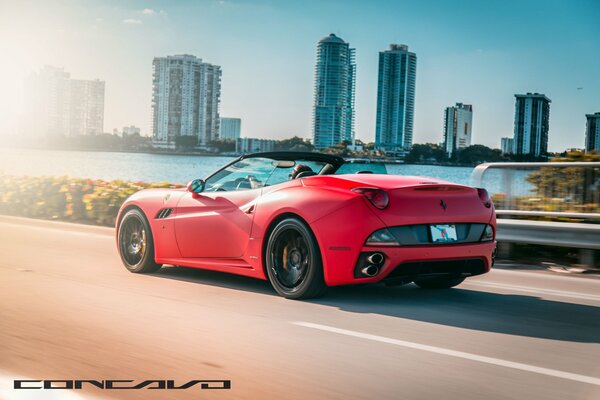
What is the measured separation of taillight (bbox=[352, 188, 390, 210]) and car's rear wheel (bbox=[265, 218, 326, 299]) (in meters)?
0.55

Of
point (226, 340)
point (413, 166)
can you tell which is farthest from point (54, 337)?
point (413, 166)

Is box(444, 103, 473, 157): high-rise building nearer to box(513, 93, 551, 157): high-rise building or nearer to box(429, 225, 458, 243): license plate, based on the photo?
box(513, 93, 551, 157): high-rise building

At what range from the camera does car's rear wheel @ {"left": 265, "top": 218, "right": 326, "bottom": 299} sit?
6.51 m

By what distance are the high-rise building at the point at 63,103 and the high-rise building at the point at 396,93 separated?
94.3 feet

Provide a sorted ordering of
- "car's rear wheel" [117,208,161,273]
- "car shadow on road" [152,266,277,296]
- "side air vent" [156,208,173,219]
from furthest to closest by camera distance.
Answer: "car's rear wheel" [117,208,161,273] → "side air vent" [156,208,173,219] → "car shadow on road" [152,266,277,296]

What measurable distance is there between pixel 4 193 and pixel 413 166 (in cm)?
2259

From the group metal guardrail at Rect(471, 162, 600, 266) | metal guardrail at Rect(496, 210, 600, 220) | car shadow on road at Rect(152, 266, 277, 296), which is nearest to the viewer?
car shadow on road at Rect(152, 266, 277, 296)

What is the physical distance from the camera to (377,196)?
6.30 metres

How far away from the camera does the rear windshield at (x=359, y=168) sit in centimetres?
741

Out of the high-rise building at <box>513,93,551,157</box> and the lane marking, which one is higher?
the high-rise building at <box>513,93,551,157</box>

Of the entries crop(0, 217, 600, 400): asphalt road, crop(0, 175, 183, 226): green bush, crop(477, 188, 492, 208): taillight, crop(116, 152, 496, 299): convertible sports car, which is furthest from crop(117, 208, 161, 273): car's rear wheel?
crop(0, 175, 183, 226): green bush

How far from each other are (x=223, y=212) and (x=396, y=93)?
82560 mm

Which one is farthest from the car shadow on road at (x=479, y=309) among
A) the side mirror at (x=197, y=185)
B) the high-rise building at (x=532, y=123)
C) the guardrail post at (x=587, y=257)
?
the high-rise building at (x=532, y=123)

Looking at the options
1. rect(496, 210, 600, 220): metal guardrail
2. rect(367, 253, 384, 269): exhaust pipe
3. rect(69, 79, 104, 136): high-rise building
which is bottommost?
rect(367, 253, 384, 269): exhaust pipe
